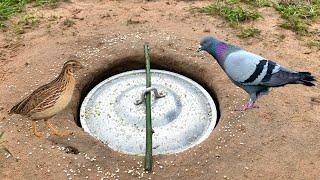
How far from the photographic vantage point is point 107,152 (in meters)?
4.95

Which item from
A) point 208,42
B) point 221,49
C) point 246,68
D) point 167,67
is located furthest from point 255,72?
point 167,67

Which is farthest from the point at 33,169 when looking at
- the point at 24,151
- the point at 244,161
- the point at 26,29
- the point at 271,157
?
Answer: the point at 26,29

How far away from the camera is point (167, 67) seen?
6.46m

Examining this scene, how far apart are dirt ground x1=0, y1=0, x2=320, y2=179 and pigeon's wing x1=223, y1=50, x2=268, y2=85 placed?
60 cm

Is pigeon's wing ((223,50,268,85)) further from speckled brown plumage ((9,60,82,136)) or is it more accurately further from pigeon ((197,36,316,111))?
speckled brown plumage ((9,60,82,136))

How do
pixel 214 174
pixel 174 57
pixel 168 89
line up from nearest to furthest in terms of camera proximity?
pixel 214 174 → pixel 168 89 → pixel 174 57

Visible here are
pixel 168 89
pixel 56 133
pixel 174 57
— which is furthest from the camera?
pixel 174 57

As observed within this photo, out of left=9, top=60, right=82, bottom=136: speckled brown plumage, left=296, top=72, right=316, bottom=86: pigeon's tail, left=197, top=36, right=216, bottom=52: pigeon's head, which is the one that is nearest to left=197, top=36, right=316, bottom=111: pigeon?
left=296, top=72, right=316, bottom=86: pigeon's tail

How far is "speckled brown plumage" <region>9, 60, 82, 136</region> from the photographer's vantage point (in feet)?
15.5

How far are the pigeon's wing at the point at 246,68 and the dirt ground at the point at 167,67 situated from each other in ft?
1.97

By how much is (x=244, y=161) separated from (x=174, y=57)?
2.05m

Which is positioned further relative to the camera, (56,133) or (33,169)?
(56,133)

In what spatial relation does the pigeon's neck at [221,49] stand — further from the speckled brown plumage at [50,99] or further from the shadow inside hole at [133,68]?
the speckled brown plumage at [50,99]

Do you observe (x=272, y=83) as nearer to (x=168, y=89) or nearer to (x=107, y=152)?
(x=168, y=89)
